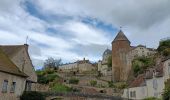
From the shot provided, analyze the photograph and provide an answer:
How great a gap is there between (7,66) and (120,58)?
52719mm

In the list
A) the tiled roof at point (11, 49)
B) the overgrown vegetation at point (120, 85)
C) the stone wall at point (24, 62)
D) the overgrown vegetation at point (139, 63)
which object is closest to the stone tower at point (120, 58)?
the overgrown vegetation at point (120, 85)

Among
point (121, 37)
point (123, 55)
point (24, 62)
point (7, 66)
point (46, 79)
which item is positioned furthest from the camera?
point (121, 37)

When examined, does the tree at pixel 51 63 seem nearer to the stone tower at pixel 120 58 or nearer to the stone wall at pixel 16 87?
the stone tower at pixel 120 58

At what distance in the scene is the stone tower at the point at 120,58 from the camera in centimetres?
7794

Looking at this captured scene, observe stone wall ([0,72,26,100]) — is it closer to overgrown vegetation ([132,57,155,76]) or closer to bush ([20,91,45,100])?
bush ([20,91,45,100])

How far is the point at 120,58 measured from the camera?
79188 mm

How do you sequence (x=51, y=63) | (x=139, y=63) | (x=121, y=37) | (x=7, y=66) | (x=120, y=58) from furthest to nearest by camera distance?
(x=51, y=63), (x=121, y=37), (x=120, y=58), (x=139, y=63), (x=7, y=66)

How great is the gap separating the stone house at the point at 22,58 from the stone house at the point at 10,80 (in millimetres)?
1349

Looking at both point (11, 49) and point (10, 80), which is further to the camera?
point (11, 49)

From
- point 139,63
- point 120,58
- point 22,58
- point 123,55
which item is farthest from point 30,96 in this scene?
point 120,58

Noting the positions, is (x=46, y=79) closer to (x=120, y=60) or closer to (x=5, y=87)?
(x=120, y=60)

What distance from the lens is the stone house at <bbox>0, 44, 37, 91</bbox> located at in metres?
33.1

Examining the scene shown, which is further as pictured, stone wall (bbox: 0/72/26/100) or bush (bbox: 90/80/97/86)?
bush (bbox: 90/80/97/86)

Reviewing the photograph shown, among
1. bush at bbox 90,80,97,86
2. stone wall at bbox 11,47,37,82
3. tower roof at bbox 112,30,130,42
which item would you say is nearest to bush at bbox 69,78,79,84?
bush at bbox 90,80,97,86
